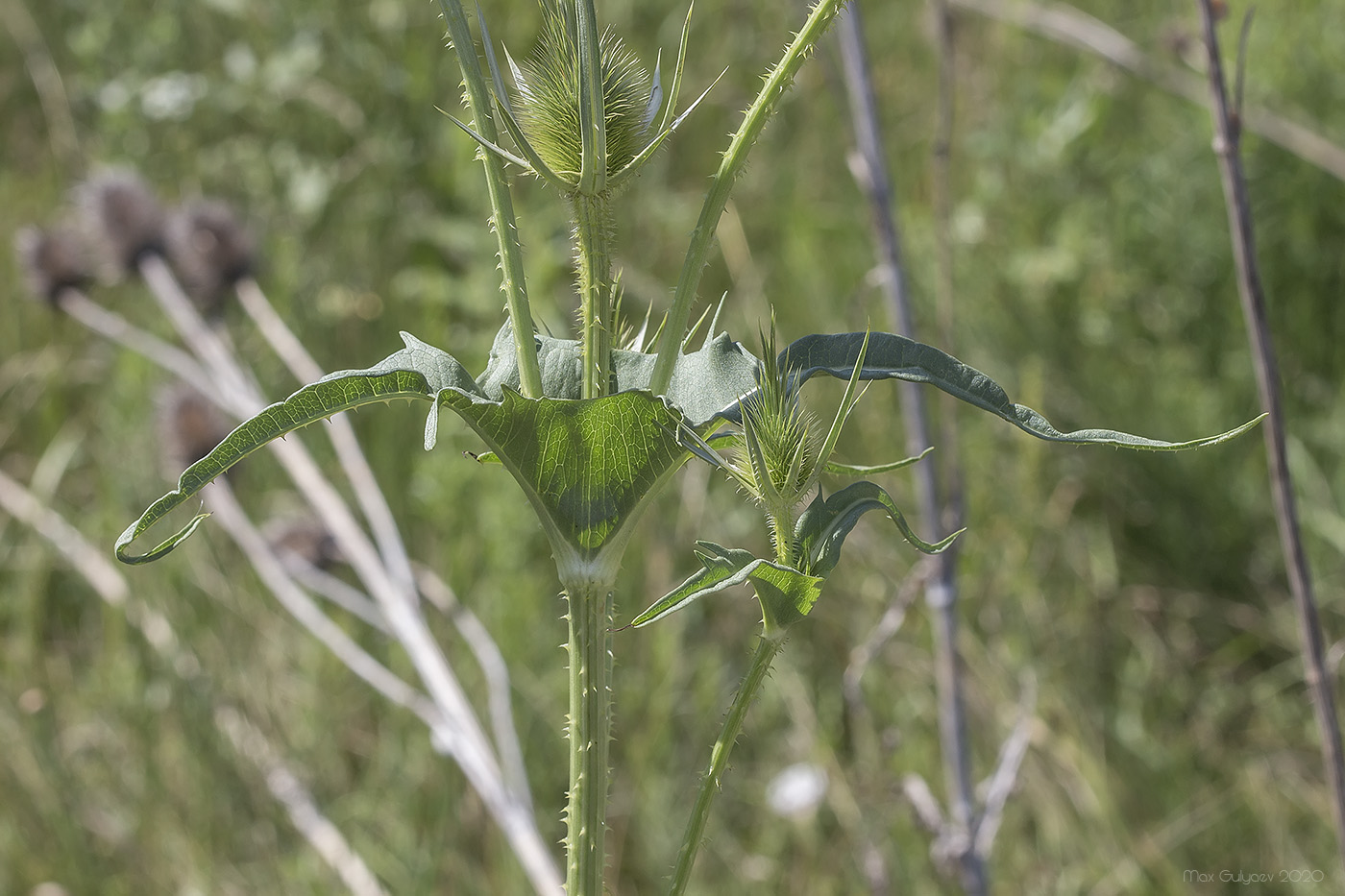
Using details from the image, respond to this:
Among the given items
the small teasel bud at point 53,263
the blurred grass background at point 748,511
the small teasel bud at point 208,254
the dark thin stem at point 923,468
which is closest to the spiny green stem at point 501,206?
the dark thin stem at point 923,468

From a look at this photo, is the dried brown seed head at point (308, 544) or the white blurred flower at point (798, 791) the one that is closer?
the white blurred flower at point (798, 791)

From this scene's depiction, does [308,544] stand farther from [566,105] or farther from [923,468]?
[566,105]

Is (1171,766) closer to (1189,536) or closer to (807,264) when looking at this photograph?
(1189,536)

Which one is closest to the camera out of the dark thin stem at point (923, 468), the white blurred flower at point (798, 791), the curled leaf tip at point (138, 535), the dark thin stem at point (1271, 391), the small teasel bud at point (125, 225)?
the curled leaf tip at point (138, 535)

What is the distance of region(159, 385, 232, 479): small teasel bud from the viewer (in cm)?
212

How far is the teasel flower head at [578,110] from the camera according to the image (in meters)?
0.50

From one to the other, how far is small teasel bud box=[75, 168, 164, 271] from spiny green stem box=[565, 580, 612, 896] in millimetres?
2111

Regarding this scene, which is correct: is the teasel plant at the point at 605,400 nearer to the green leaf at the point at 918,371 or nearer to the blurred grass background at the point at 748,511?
the green leaf at the point at 918,371

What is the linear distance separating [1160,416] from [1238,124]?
1.60 meters

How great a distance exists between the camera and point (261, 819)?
2.19 metres

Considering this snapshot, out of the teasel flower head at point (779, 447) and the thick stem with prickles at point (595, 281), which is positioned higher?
the thick stem with prickles at point (595, 281)

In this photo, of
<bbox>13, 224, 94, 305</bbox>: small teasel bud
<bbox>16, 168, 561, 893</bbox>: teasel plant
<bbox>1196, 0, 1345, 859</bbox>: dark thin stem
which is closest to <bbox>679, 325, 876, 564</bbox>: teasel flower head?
<bbox>1196, 0, 1345, 859</bbox>: dark thin stem

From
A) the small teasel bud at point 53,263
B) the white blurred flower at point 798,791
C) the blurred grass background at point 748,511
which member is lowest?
the white blurred flower at point 798,791

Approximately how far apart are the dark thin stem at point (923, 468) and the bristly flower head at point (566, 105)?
0.85m
